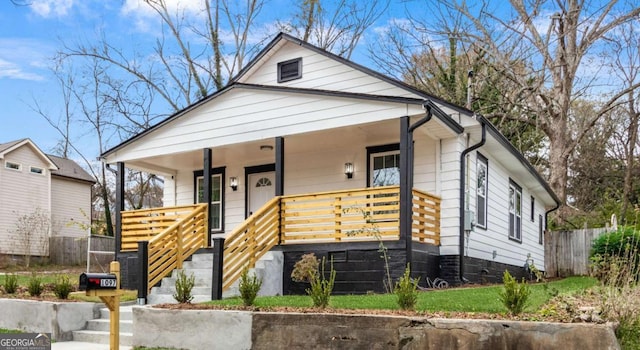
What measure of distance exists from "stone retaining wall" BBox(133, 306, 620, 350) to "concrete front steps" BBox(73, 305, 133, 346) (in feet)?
1.60

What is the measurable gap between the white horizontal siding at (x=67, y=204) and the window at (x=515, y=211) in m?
20.7

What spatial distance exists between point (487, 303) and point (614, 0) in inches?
705

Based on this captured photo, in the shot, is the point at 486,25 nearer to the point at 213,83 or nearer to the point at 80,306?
the point at 213,83

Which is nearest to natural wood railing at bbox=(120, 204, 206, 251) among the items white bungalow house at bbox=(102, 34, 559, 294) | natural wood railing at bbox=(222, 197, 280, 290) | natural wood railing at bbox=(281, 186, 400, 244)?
white bungalow house at bbox=(102, 34, 559, 294)

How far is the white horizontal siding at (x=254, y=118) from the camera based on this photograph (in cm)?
1103

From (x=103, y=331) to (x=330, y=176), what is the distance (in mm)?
6130

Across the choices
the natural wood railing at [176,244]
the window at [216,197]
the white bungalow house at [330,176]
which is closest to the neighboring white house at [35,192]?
the window at [216,197]

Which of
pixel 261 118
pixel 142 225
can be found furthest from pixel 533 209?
pixel 142 225

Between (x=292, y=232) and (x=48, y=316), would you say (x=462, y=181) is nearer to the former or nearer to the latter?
(x=292, y=232)

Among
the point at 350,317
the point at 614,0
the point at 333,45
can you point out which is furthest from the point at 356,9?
the point at 350,317

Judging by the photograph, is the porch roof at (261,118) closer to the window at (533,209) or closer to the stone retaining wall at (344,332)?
the stone retaining wall at (344,332)

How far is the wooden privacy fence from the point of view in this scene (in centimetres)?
1991

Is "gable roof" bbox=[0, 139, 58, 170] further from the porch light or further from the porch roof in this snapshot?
the porch light

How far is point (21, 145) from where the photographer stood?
27.6 metres
